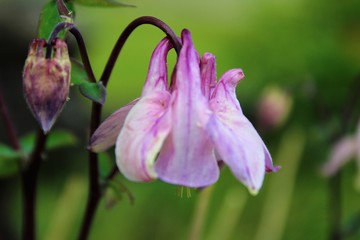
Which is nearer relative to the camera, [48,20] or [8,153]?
[48,20]

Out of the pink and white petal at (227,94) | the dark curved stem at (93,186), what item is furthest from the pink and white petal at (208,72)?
the dark curved stem at (93,186)

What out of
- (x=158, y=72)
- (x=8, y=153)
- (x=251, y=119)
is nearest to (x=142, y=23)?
(x=158, y=72)

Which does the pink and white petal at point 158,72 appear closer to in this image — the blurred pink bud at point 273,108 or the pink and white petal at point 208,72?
the pink and white petal at point 208,72

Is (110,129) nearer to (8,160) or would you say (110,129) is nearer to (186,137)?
(186,137)

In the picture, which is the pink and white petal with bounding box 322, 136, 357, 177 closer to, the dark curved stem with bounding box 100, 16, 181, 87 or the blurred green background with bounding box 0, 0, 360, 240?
the blurred green background with bounding box 0, 0, 360, 240

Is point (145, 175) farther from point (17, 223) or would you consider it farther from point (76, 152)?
point (76, 152)

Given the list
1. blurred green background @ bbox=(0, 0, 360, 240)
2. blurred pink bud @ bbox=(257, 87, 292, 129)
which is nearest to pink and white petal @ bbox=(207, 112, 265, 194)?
blurred green background @ bbox=(0, 0, 360, 240)

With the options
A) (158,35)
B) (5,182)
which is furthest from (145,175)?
(158,35)
